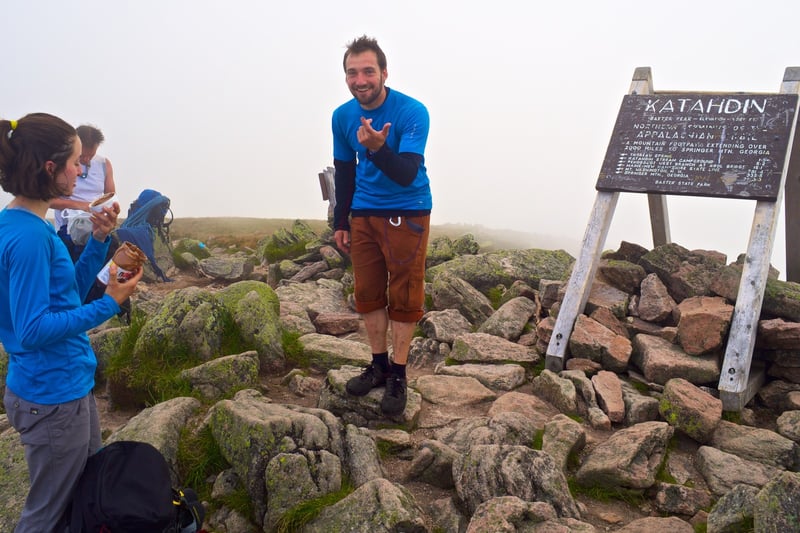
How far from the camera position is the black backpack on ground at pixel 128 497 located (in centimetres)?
407

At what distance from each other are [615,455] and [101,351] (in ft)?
22.4

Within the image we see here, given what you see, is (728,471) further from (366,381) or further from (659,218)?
(659,218)

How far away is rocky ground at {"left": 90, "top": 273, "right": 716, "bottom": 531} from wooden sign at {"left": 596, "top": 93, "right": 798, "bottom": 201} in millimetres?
3269

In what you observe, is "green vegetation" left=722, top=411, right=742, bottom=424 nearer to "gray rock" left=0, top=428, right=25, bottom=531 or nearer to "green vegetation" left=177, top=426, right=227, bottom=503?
"green vegetation" left=177, top=426, right=227, bottom=503

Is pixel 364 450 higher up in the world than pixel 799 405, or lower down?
lower down


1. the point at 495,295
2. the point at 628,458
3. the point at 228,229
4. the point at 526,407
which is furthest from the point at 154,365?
the point at 228,229

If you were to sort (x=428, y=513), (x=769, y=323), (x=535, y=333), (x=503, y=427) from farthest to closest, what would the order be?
(x=535, y=333) → (x=769, y=323) → (x=503, y=427) → (x=428, y=513)

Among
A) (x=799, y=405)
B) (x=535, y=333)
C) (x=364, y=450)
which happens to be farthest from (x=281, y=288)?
(x=799, y=405)

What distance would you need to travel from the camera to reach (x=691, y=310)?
835 centimetres

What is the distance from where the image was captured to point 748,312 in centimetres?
765

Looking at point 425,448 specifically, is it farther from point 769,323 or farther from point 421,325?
point 769,323

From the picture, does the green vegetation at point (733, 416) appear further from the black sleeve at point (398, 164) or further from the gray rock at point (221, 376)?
the gray rock at point (221, 376)

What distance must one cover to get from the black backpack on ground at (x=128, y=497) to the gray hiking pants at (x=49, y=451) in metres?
0.13

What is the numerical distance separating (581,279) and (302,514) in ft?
17.8
